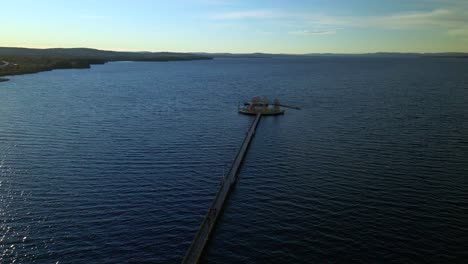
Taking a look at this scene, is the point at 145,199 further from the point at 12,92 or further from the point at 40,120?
the point at 12,92

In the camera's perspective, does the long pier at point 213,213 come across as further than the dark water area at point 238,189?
No

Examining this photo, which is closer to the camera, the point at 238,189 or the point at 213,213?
the point at 213,213

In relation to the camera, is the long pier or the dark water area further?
the dark water area

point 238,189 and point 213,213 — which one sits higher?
point 213,213
